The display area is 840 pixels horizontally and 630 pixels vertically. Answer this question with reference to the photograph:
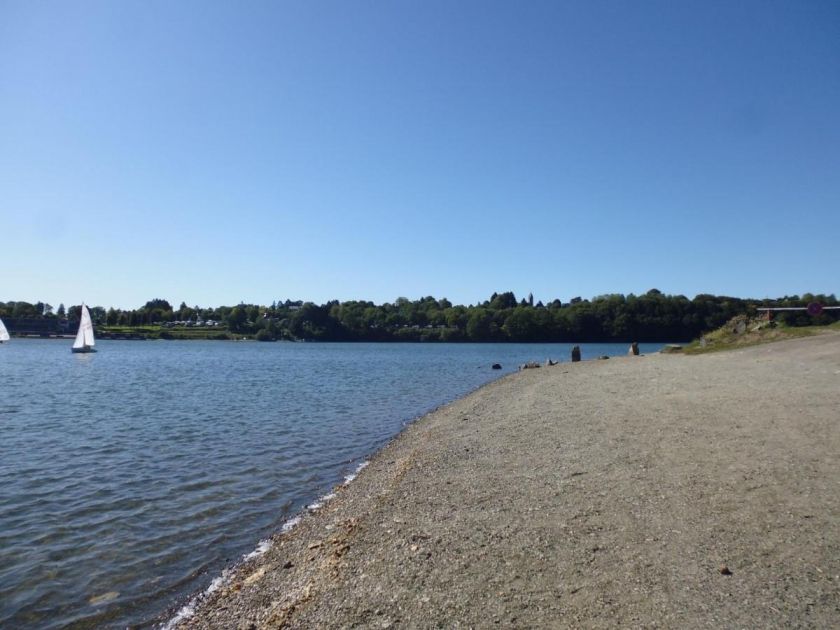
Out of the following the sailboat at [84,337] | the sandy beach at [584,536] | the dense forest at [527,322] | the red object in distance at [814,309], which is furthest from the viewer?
the dense forest at [527,322]

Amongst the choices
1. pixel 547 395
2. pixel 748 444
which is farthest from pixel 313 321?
pixel 748 444

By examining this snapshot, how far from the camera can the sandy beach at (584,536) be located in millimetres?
5148

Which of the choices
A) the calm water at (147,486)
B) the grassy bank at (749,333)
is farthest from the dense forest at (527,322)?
the calm water at (147,486)

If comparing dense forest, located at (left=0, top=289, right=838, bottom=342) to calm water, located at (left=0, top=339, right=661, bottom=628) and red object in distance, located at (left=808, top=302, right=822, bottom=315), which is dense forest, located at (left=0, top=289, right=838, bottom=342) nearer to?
red object in distance, located at (left=808, top=302, right=822, bottom=315)

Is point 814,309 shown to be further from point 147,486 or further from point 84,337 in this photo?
point 84,337

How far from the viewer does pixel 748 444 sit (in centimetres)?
1038

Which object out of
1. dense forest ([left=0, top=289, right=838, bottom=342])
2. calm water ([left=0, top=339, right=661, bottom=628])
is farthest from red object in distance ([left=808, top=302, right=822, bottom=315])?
dense forest ([left=0, top=289, right=838, bottom=342])

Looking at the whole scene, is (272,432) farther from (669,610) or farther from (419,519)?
(669,610)

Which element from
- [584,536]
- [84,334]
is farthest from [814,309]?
[84,334]

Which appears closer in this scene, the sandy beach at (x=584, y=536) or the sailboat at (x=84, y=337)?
the sandy beach at (x=584, y=536)

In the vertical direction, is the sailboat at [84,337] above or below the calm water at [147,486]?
above

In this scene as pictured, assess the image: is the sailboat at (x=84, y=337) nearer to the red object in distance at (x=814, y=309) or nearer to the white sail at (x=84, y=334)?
the white sail at (x=84, y=334)

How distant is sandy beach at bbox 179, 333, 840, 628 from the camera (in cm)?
515

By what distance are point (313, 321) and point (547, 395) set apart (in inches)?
6842
